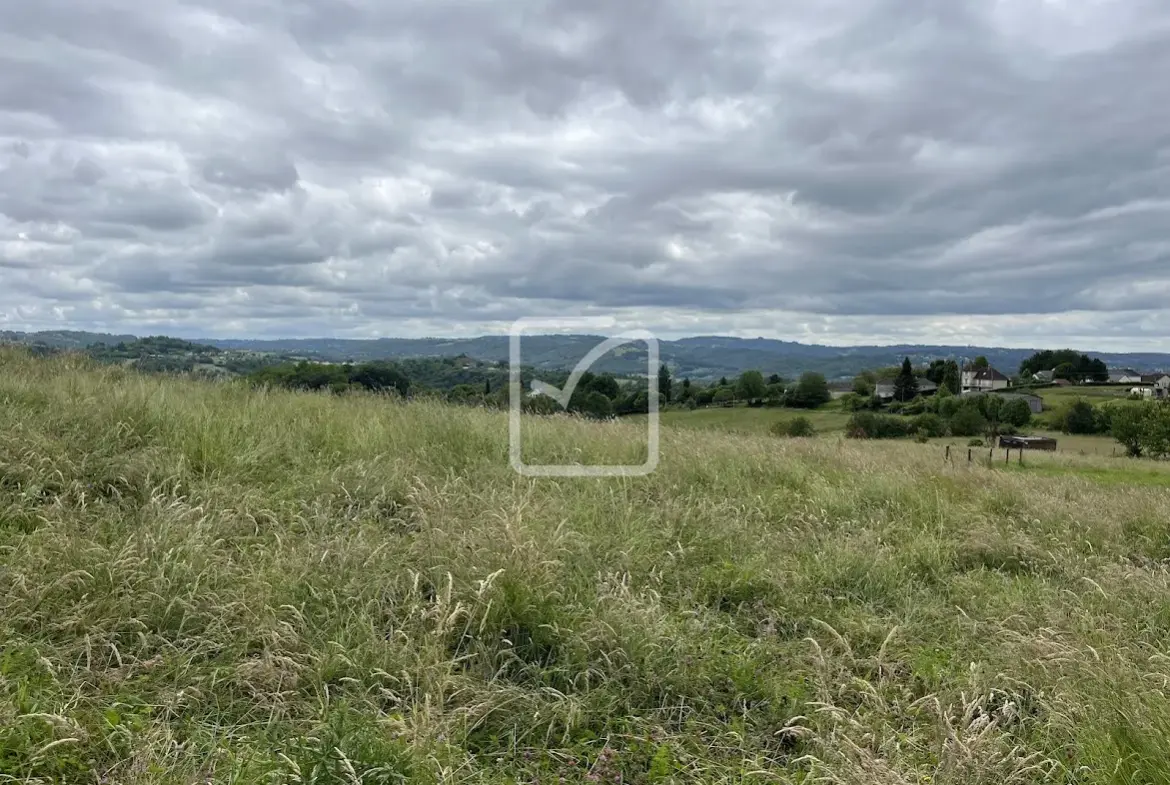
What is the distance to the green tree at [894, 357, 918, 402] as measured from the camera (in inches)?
2977

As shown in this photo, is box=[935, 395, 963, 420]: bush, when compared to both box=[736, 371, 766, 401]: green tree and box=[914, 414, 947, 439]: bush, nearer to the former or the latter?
box=[914, 414, 947, 439]: bush

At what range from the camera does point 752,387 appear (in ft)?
157

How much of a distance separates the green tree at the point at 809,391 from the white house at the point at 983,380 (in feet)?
88.9

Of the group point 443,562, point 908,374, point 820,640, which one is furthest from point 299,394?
point 908,374

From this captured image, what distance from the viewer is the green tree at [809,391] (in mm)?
62347

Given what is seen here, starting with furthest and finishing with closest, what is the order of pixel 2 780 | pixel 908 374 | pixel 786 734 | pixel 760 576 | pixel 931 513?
pixel 908 374 → pixel 931 513 → pixel 760 576 → pixel 786 734 → pixel 2 780

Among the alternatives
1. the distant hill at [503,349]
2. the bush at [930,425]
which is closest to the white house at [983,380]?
the bush at [930,425]

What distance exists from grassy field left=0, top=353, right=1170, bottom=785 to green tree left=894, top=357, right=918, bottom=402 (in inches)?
3014

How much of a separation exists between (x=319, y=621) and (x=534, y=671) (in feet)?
3.70

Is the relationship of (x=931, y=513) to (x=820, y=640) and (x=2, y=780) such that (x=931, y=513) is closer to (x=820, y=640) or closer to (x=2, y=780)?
(x=820, y=640)

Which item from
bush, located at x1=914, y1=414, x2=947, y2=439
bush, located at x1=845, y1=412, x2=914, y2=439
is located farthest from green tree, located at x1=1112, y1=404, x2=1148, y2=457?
bush, located at x1=845, y1=412, x2=914, y2=439

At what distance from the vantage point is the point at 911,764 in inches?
97.3

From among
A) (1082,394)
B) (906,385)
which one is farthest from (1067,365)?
(906,385)

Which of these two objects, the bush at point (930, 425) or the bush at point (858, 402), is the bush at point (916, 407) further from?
the bush at point (930, 425)
